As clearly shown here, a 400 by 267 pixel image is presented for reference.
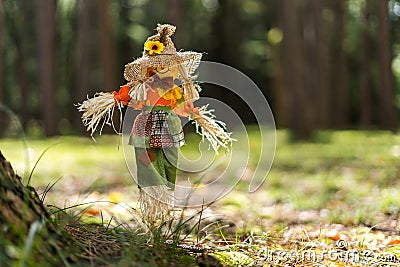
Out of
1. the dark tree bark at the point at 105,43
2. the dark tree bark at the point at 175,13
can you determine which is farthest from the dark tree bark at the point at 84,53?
the dark tree bark at the point at 175,13

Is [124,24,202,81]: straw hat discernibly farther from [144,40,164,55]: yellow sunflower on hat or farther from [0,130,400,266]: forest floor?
[0,130,400,266]: forest floor

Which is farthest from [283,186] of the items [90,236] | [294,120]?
[294,120]

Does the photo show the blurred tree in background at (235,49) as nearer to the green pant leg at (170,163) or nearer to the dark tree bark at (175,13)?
the dark tree bark at (175,13)

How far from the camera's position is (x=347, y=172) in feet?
28.9

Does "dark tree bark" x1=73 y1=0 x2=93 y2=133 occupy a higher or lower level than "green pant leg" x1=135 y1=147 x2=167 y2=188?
higher

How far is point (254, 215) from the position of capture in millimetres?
5430

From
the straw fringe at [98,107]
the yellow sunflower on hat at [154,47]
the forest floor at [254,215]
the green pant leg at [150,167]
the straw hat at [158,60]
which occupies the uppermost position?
the yellow sunflower on hat at [154,47]

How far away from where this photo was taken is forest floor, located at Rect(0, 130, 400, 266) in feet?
9.62

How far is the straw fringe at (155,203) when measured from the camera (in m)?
3.38

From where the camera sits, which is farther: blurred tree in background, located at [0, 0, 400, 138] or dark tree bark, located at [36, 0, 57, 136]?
blurred tree in background, located at [0, 0, 400, 138]

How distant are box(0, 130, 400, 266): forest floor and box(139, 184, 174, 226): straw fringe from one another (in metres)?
0.08

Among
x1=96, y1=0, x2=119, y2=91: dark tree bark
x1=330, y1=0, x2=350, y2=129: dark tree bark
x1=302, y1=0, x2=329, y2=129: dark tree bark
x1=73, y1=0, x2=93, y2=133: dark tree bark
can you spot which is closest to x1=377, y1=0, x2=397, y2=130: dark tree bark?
x1=330, y1=0, x2=350, y2=129: dark tree bark

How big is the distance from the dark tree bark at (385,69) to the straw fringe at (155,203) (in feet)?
59.2

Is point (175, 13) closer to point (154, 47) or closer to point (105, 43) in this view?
point (105, 43)
